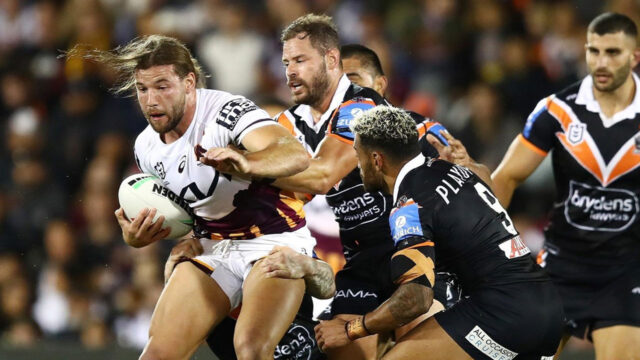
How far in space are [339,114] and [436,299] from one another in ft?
3.88

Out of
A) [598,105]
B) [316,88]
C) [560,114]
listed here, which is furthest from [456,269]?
[598,105]

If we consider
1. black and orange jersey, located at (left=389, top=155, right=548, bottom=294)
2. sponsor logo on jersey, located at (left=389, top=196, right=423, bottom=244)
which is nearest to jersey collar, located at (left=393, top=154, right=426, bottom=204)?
black and orange jersey, located at (left=389, top=155, right=548, bottom=294)

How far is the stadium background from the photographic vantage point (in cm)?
866

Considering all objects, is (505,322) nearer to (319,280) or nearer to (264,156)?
(319,280)

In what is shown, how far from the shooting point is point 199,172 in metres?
5.02

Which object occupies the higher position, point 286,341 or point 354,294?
point 354,294

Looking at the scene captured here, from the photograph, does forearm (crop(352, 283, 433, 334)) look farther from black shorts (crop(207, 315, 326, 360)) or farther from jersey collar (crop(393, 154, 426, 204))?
black shorts (crop(207, 315, 326, 360))

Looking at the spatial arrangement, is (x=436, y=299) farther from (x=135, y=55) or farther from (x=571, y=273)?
(x=135, y=55)

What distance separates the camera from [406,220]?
4664mm

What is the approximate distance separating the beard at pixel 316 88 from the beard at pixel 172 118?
888 millimetres

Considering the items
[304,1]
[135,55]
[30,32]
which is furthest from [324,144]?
[30,32]

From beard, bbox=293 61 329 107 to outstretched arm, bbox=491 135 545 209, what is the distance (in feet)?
4.38

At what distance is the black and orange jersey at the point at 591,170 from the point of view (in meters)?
6.00

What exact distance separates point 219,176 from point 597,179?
2.43 metres
